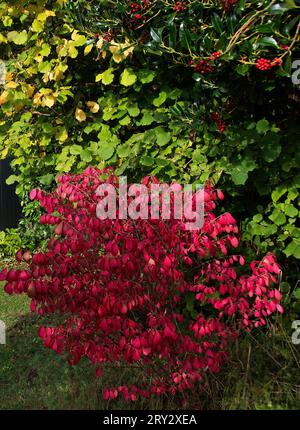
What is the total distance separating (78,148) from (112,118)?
0.41 meters

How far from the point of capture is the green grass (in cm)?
330

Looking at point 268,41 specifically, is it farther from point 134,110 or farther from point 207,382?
point 207,382

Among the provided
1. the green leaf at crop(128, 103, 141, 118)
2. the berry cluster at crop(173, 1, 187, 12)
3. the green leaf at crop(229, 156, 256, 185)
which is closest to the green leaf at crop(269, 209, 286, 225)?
the green leaf at crop(229, 156, 256, 185)

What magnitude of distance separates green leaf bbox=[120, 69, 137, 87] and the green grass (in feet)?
7.01

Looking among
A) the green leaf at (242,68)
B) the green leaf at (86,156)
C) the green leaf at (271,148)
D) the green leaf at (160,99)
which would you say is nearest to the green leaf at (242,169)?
the green leaf at (271,148)

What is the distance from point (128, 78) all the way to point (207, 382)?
7.81 ft

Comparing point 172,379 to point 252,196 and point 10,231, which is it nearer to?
point 252,196

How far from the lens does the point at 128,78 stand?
4.23 m

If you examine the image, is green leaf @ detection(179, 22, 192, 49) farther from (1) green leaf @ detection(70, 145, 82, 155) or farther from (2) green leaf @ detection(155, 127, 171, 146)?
(1) green leaf @ detection(70, 145, 82, 155)

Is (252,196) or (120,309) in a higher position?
(252,196)

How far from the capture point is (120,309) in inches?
114

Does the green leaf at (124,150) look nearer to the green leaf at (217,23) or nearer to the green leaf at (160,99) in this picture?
the green leaf at (160,99)

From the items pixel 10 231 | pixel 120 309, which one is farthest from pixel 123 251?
pixel 10 231

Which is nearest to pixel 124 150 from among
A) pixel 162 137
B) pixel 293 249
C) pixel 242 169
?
pixel 162 137
